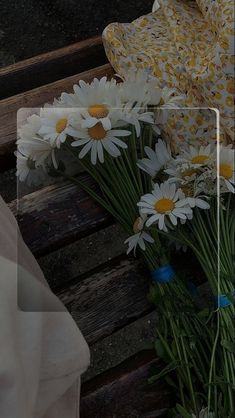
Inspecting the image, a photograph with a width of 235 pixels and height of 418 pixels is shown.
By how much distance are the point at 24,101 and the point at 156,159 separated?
29 centimetres

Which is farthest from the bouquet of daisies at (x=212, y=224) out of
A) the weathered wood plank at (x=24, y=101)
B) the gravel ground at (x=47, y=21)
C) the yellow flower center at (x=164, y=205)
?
the gravel ground at (x=47, y=21)

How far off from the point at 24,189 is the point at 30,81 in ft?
1.09

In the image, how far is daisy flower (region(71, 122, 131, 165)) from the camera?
2.69ft

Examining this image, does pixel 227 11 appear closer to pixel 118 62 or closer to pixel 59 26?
pixel 118 62

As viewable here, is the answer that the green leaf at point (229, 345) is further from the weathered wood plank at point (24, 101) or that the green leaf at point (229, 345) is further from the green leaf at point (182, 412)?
the weathered wood plank at point (24, 101)

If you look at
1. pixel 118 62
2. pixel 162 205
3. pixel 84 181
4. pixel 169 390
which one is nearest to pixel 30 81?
pixel 118 62

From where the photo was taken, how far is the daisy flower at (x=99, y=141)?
2.69 ft

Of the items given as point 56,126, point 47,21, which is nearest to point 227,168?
point 56,126

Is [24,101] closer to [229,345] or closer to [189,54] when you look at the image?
[189,54]

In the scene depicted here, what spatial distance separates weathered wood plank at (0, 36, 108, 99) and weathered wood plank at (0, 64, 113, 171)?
0.25ft

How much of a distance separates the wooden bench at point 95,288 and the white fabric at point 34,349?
0.07 metres

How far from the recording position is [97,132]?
82cm

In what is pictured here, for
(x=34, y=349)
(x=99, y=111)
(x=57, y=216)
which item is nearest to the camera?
(x=34, y=349)

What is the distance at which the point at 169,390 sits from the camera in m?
0.83
